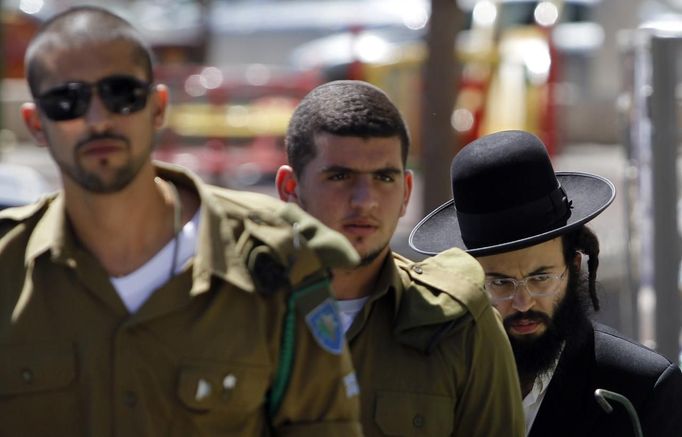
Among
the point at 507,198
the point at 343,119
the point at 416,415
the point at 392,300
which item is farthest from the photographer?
the point at 507,198

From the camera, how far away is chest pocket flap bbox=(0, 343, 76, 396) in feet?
7.95

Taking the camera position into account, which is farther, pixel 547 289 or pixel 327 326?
pixel 547 289

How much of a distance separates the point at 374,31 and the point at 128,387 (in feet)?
61.3

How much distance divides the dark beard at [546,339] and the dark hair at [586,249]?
149 millimetres

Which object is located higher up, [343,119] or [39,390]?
[343,119]

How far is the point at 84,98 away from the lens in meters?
2.44

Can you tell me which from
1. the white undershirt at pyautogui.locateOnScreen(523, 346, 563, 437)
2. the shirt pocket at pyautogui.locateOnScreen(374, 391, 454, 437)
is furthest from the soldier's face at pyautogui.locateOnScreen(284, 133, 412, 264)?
the white undershirt at pyautogui.locateOnScreen(523, 346, 563, 437)

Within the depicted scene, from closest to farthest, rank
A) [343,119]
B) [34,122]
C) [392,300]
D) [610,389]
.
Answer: [34,122] → [392,300] → [343,119] → [610,389]

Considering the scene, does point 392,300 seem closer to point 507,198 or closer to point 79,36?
point 507,198

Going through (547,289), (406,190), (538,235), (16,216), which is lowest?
(547,289)

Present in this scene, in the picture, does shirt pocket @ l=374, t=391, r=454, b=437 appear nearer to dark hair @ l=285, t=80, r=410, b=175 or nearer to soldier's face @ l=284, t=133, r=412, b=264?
soldier's face @ l=284, t=133, r=412, b=264

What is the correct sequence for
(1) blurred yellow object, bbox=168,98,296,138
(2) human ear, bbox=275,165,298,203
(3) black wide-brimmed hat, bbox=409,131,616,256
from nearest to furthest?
1. (2) human ear, bbox=275,165,298,203
2. (3) black wide-brimmed hat, bbox=409,131,616,256
3. (1) blurred yellow object, bbox=168,98,296,138

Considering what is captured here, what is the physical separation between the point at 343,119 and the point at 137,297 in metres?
1.00

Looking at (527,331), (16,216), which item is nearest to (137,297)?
(16,216)
